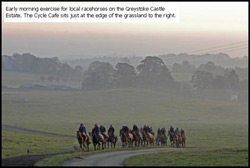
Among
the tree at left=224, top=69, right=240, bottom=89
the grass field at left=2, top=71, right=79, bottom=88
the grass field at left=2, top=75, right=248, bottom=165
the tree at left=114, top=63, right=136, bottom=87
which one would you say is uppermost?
the grass field at left=2, top=71, right=79, bottom=88

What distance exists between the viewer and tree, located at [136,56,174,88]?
152 meters

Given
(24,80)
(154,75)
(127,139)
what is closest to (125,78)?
(154,75)

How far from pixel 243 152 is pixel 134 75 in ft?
394

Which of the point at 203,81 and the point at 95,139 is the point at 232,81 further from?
the point at 95,139

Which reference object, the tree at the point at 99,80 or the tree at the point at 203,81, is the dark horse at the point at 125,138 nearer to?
the tree at the point at 203,81

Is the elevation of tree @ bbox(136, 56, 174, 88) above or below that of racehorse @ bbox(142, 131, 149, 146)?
above

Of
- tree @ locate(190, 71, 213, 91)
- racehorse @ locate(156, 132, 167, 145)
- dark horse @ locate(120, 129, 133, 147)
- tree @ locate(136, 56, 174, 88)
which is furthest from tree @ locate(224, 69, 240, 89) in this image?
dark horse @ locate(120, 129, 133, 147)

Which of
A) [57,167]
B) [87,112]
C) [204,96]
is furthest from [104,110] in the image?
[57,167]

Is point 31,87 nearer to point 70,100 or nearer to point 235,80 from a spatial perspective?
point 70,100

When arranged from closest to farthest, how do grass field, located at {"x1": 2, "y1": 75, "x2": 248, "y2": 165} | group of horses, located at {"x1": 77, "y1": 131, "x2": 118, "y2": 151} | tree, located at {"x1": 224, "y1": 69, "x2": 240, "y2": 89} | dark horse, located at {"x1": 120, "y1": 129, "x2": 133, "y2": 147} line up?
group of horses, located at {"x1": 77, "y1": 131, "x2": 118, "y2": 151}, dark horse, located at {"x1": 120, "y1": 129, "x2": 133, "y2": 147}, grass field, located at {"x1": 2, "y1": 75, "x2": 248, "y2": 165}, tree, located at {"x1": 224, "y1": 69, "x2": 240, "y2": 89}

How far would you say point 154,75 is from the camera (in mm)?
153875

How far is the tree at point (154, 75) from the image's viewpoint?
5979 inches

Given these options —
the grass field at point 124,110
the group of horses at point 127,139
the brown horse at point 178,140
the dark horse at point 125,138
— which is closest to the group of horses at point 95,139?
the group of horses at point 127,139

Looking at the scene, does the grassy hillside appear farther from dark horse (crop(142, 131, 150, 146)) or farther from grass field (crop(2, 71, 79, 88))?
grass field (crop(2, 71, 79, 88))
